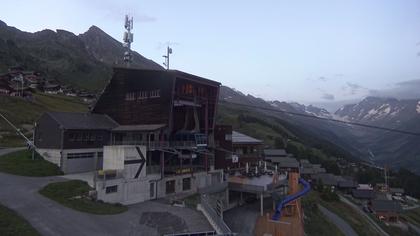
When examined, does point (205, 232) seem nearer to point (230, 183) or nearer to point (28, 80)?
point (230, 183)

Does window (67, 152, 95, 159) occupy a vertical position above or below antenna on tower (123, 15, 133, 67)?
below

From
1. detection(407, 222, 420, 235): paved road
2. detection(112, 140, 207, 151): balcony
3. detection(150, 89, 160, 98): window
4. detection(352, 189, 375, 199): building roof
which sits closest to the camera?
detection(112, 140, 207, 151): balcony

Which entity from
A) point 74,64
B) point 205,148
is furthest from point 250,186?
point 74,64

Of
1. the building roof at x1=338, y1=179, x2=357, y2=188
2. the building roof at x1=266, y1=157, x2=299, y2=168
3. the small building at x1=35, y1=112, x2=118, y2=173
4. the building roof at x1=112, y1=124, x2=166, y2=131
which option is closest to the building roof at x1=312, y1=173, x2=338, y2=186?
the building roof at x1=338, y1=179, x2=357, y2=188

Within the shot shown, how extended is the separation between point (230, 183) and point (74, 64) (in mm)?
170672

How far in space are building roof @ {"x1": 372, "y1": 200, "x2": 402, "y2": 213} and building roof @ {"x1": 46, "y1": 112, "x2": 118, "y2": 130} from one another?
199 feet

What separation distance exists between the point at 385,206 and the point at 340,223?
33.2m

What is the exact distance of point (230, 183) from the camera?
4928 centimetres

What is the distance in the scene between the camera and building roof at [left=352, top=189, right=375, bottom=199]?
96438mm

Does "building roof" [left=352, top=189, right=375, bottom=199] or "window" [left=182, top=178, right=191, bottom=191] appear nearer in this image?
"window" [left=182, top=178, right=191, bottom=191]

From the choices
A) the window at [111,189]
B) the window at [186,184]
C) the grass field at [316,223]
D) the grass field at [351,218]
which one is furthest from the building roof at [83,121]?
the grass field at [351,218]

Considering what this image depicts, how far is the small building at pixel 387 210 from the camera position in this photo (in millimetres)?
80375

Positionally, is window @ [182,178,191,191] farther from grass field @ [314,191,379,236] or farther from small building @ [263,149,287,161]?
small building @ [263,149,287,161]

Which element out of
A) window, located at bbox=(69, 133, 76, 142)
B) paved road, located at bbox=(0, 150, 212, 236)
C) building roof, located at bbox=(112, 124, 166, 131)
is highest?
building roof, located at bbox=(112, 124, 166, 131)
